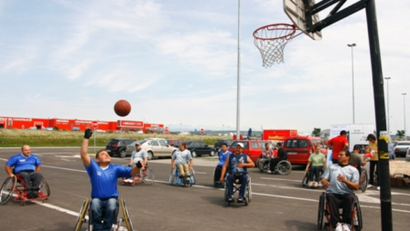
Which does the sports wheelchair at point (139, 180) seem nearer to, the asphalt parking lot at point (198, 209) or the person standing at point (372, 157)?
the asphalt parking lot at point (198, 209)

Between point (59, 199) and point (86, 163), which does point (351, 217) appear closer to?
point (86, 163)

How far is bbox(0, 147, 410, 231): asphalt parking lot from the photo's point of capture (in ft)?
23.1

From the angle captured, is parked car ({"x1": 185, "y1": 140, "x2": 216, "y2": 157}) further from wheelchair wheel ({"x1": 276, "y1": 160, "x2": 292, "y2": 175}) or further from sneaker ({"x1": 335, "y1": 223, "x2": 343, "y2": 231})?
sneaker ({"x1": 335, "y1": 223, "x2": 343, "y2": 231})

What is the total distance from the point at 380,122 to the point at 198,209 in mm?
4922

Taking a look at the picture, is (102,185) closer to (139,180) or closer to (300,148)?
(139,180)

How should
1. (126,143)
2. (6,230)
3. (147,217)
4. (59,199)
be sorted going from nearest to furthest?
(6,230)
(147,217)
(59,199)
(126,143)

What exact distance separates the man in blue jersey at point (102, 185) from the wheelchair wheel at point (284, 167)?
12.1 metres

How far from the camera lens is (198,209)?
8.55 m

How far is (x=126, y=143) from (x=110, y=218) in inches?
959

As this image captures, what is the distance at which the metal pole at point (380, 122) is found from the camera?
15.8 feet

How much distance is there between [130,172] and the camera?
5656mm

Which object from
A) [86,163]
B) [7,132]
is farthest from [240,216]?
[7,132]

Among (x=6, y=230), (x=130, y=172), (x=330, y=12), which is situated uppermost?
(x=330, y=12)

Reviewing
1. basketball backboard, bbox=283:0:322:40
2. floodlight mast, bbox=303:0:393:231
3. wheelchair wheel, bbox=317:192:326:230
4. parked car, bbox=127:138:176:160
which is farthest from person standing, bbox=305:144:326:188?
parked car, bbox=127:138:176:160
